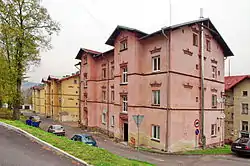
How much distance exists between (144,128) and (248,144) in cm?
892

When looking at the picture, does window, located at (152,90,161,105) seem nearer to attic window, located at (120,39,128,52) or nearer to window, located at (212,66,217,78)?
attic window, located at (120,39,128,52)

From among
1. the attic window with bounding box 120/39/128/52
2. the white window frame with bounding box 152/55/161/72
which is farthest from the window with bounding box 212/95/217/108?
the attic window with bounding box 120/39/128/52

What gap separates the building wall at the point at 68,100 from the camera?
1888 inches

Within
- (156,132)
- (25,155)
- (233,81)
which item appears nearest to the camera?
(25,155)

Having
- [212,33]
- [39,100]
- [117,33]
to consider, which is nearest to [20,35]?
[117,33]

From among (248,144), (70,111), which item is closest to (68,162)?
(248,144)

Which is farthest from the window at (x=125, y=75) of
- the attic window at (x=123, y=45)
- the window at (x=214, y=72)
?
the window at (x=214, y=72)

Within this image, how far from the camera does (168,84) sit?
1884cm

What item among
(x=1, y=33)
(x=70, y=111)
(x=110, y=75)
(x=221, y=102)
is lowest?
(x=70, y=111)

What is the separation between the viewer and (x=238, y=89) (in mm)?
35562

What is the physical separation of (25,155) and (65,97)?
135ft

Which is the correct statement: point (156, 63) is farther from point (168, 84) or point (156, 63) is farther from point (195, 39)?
point (195, 39)

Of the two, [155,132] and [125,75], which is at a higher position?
[125,75]

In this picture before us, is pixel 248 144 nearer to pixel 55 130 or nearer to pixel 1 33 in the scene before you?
pixel 55 130
